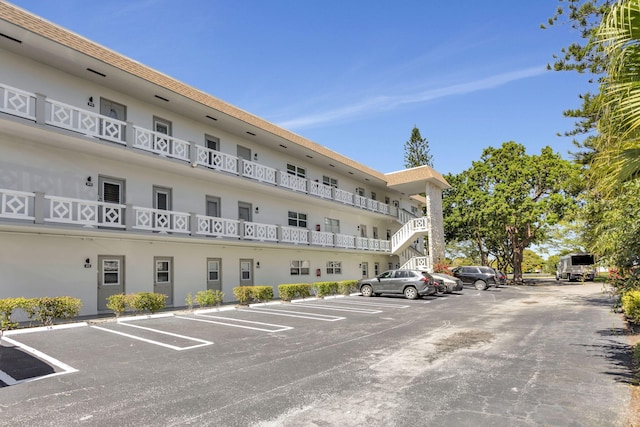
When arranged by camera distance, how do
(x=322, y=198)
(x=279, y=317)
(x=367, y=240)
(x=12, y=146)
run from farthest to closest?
(x=367, y=240), (x=322, y=198), (x=279, y=317), (x=12, y=146)

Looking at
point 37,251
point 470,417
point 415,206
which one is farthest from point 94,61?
point 415,206

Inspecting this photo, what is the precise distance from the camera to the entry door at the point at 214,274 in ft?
63.2

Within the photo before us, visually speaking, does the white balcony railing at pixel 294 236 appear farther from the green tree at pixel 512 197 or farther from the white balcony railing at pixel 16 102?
the green tree at pixel 512 197

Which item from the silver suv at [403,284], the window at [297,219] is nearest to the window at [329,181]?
the window at [297,219]

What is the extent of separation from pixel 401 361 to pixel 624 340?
6278 mm

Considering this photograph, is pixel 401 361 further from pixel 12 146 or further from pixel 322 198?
pixel 322 198

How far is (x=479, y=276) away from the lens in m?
31.2

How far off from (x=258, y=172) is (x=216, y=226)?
4094 mm

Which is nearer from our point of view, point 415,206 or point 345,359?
point 345,359

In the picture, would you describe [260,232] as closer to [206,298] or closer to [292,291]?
[292,291]

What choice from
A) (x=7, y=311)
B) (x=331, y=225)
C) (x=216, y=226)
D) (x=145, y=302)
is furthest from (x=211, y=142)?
(x=7, y=311)

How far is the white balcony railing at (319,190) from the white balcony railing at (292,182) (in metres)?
0.71

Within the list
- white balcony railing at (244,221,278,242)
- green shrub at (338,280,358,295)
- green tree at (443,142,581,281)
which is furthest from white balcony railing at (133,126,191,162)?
green tree at (443,142,581,281)

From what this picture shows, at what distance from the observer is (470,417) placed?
4930 mm
